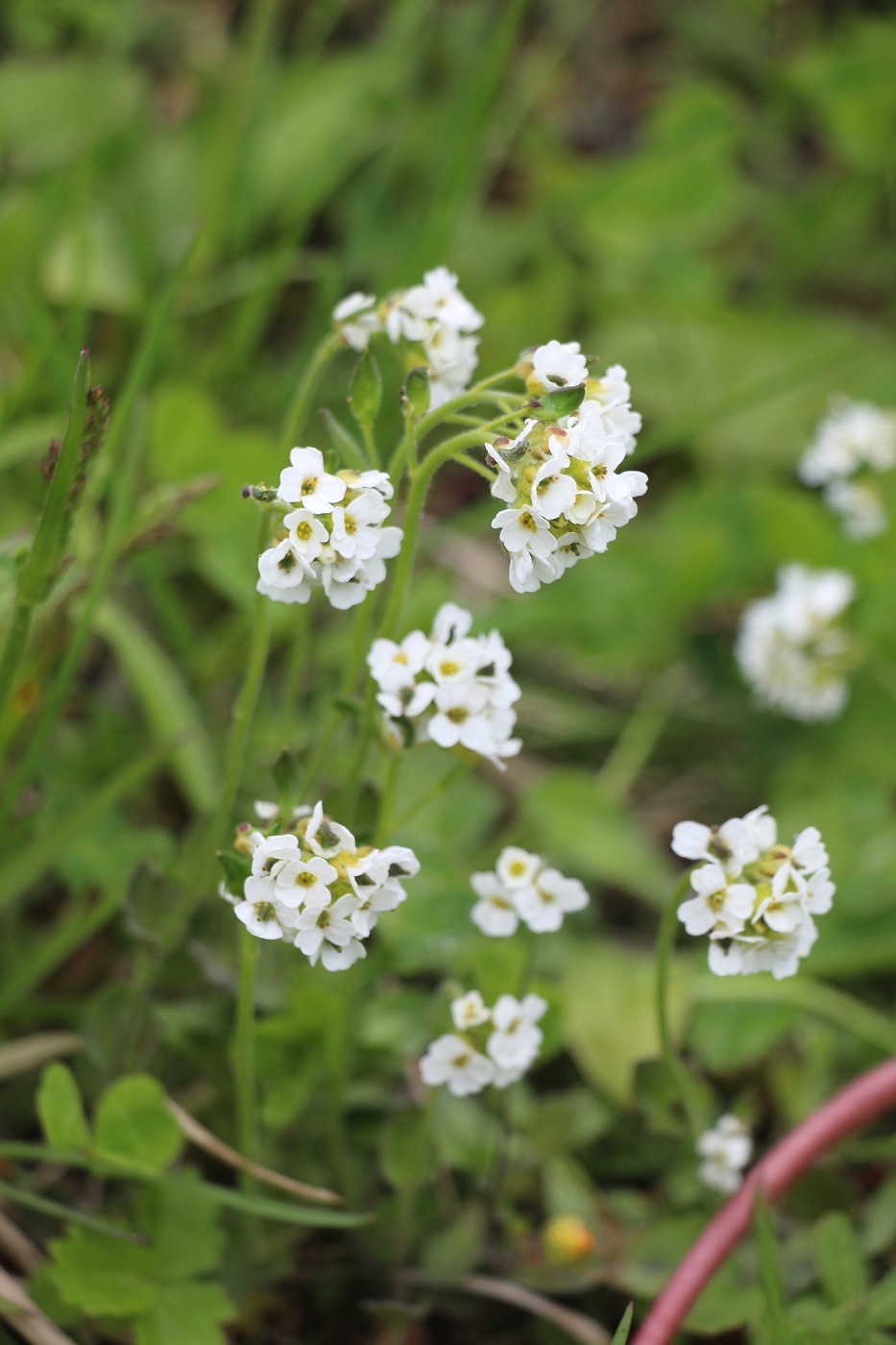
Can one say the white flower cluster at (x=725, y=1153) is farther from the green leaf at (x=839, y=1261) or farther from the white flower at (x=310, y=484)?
the white flower at (x=310, y=484)

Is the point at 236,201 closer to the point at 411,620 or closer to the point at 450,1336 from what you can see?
the point at 411,620

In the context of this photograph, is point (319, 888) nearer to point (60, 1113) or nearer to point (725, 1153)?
point (60, 1113)

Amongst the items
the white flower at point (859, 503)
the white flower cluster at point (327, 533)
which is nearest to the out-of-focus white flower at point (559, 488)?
the white flower cluster at point (327, 533)

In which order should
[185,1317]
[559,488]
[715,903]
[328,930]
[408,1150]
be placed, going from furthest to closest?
[408,1150] < [185,1317] < [715,903] < [328,930] < [559,488]

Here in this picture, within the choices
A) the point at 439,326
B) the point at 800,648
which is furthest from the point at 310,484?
the point at 800,648

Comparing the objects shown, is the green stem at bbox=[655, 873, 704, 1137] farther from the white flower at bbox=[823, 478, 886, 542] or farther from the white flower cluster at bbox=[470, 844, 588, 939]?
the white flower at bbox=[823, 478, 886, 542]

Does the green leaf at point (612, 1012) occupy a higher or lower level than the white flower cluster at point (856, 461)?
lower

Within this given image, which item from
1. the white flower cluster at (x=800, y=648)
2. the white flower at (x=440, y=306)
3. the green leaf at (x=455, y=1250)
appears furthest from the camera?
the white flower cluster at (x=800, y=648)
